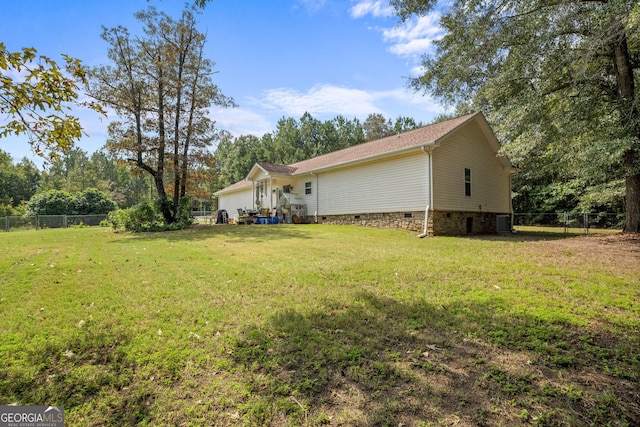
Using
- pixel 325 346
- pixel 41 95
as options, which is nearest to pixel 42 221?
pixel 41 95

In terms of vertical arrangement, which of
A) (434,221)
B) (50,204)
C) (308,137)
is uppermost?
(308,137)

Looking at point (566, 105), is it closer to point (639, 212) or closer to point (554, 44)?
point (554, 44)

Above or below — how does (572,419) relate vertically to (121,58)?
below

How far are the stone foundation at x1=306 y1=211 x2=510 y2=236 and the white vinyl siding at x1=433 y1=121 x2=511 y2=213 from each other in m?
0.35

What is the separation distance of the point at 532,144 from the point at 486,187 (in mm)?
4070

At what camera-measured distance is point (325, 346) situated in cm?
300

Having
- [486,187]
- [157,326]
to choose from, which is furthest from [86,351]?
[486,187]

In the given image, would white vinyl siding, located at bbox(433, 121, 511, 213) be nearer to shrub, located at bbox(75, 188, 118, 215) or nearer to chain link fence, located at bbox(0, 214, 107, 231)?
chain link fence, located at bbox(0, 214, 107, 231)

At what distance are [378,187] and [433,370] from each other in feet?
39.9

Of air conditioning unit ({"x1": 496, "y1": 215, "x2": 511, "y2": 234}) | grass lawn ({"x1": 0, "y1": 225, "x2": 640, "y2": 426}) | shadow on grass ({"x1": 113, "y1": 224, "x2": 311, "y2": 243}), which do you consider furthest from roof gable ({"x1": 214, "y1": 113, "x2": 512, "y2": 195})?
grass lawn ({"x1": 0, "y1": 225, "x2": 640, "y2": 426})

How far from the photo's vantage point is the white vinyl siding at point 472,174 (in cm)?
1293

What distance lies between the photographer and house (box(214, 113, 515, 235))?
12.7 m

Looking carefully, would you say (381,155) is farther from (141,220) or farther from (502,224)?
(141,220)

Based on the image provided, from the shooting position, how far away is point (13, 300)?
4141 mm
